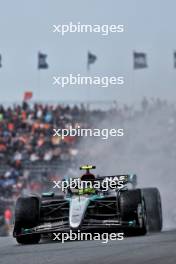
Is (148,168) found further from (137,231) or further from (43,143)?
(137,231)

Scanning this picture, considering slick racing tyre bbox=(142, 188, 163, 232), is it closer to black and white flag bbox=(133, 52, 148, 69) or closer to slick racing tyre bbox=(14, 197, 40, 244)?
slick racing tyre bbox=(14, 197, 40, 244)

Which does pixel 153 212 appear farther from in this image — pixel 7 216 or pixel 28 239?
pixel 7 216

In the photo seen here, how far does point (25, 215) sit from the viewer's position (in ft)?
50.3

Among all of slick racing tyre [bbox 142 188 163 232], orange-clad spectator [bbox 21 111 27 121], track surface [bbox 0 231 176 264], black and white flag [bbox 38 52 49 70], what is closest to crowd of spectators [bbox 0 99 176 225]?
orange-clad spectator [bbox 21 111 27 121]

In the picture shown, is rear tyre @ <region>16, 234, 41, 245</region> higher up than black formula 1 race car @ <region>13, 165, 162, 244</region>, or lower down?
lower down

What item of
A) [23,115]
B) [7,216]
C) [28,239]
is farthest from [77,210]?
[23,115]

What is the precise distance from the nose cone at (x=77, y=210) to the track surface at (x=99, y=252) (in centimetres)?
81

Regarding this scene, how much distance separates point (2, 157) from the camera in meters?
33.0

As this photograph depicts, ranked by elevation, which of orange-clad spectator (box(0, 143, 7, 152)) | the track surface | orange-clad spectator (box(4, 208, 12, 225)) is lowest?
the track surface

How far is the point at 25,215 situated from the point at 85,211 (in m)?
1.00

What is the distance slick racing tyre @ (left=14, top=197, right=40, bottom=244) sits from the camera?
15289 mm

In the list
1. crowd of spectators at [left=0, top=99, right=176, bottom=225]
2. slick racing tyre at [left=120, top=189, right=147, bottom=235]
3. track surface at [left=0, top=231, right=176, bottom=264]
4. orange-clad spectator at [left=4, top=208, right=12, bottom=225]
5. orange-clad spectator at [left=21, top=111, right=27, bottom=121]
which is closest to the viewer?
track surface at [left=0, top=231, right=176, bottom=264]

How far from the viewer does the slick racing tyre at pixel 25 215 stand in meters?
15.3

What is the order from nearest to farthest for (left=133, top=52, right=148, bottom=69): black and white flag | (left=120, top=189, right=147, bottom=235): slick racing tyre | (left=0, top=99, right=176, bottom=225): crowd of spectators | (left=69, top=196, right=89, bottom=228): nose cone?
(left=69, top=196, right=89, bottom=228): nose cone < (left=120, top=189, right=147, bottom=235): slick racing tyre < (left=0, top=99, right=176, bottom=225): crowd of spectators < (left=133, top=52, right=148, bottom=69): black and white flag
